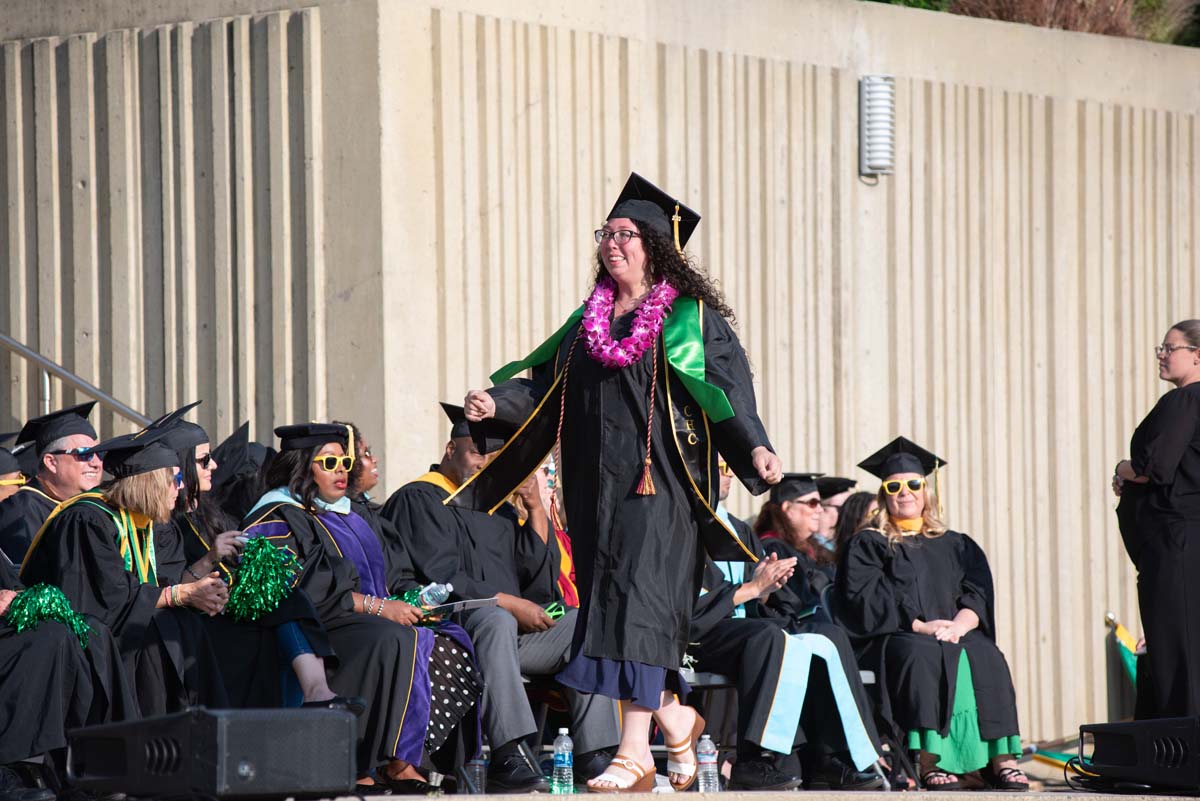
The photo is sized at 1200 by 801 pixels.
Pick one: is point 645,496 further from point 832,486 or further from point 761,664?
point 832,486

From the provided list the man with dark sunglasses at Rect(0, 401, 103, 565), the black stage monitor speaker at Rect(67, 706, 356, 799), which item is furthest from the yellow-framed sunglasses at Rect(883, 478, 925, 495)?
the black stage monitor speaker at Rect(67, 706, 356, 799)

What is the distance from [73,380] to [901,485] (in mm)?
3935

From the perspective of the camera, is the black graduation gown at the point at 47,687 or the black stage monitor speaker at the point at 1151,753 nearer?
the black stage monitor speaker at the point at 1151,753

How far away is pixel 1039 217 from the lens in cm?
1182

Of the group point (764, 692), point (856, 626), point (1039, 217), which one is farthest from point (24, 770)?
point (1039, 217)

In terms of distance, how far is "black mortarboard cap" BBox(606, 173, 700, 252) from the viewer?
21.4ft

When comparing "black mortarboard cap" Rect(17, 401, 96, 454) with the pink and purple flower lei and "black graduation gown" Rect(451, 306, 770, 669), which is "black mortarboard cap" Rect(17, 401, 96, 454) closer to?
"black graduation gown" Rect(451, 306, 770, 669)

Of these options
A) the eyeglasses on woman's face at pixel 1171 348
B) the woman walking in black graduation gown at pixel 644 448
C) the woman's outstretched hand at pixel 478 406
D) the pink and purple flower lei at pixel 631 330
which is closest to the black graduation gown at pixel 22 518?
the woman's outstretched hand at pixel 478 406

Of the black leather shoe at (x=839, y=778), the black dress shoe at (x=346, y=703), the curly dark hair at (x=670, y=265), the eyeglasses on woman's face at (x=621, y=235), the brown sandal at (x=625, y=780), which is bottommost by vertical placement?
the black leather shoe at (x=839, y=778)

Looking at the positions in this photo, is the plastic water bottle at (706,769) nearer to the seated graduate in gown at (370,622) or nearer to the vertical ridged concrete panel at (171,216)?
the seated graduate in gown at (370,622)

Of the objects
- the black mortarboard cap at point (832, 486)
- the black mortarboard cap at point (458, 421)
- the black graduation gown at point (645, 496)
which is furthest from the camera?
the black mortarboard cap at point (832, 486)

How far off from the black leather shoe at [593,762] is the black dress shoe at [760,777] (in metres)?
0.57

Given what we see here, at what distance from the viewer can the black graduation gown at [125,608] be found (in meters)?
6.88

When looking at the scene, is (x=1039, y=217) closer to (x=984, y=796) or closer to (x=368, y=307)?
(x=368, y=307)
